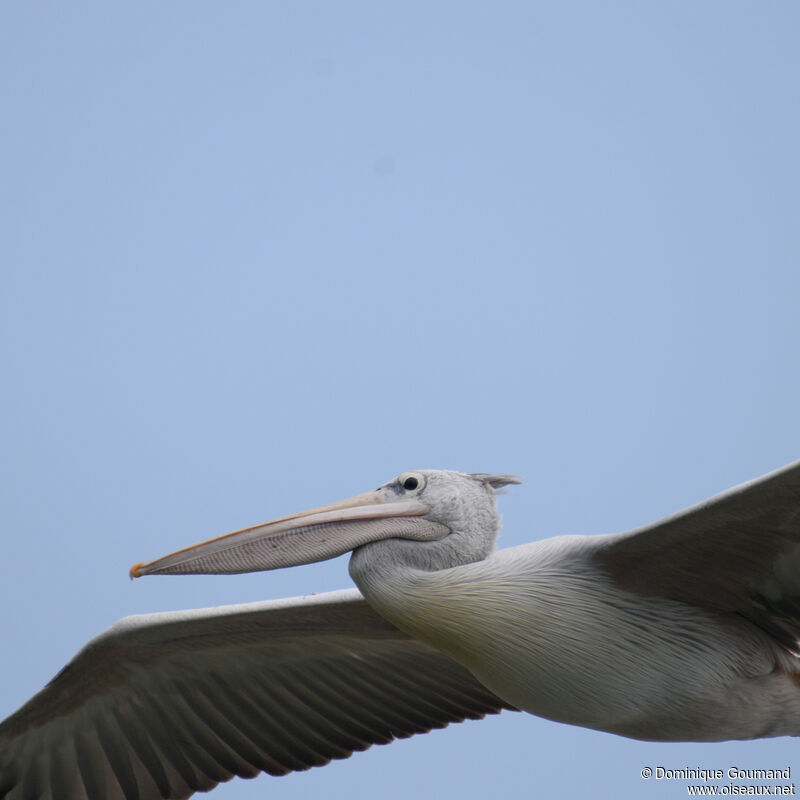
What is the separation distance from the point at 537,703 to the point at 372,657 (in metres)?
1.37

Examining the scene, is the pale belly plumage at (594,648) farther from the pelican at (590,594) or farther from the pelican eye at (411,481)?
the pelican eye at (411,481)

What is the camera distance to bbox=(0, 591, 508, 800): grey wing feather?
5.93 m

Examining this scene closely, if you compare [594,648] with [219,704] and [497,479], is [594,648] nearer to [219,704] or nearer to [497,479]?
[497,479]

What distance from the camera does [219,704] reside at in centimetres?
621

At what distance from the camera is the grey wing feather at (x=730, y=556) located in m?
4.29

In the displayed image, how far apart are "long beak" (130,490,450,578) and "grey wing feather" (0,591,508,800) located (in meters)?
1.03

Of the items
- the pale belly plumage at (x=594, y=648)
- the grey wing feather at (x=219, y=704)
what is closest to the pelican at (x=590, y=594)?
the pale belly plumage at (x=594, y=648)

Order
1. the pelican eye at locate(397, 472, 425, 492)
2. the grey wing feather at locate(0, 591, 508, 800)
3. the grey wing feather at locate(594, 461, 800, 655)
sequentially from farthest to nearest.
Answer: the grey wing feather at locate(0, 591, 508, 800) → the pelican eye at locate(397, 472, 425, 492) → the grey wing feather at locate(594, 461, 800, 655)

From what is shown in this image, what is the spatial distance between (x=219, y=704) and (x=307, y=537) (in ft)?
5.55

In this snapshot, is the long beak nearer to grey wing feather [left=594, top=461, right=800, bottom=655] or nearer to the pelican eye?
the pelican eye

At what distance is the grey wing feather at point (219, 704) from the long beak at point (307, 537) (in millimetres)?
1033

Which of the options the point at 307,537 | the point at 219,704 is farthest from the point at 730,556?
the point at 219,704

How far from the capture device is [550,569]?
15.5 ft

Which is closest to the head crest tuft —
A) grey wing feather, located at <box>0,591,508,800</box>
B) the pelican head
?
the pelican head
